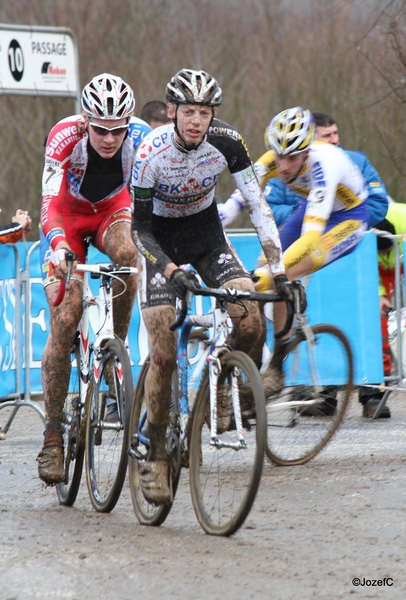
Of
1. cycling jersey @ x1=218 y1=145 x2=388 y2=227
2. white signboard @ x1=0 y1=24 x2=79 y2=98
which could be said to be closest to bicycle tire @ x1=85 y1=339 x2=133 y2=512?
cycling jersey @ x1=218 y1=145 x2=388 y2=227

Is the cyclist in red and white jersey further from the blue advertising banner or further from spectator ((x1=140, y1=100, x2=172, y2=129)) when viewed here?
spectator ((x1=140, y1=100, x2=172, y2=129))

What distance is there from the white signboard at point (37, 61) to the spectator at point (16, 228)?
321cm

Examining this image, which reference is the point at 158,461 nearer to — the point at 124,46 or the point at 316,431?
the point at 316,431

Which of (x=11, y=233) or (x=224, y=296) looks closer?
(x=224, y=296)


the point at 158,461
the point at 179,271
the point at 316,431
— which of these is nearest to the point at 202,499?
the point at 158,461

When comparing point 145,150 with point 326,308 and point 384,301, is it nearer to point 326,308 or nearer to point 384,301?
point 326,308

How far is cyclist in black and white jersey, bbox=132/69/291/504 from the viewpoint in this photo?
543 centimetres

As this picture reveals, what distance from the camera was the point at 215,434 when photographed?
511 centimetres

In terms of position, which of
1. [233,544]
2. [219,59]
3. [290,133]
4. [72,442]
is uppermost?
[219,59]

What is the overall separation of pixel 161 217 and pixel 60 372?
1157 mm

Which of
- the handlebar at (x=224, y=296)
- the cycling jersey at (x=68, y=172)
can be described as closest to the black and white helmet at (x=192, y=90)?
the handlebar at (x=224, y=296)

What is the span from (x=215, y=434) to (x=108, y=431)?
0.94m

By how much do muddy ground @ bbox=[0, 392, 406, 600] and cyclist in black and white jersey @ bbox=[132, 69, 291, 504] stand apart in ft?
1.47

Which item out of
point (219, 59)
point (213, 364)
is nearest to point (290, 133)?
point (213, 364)
